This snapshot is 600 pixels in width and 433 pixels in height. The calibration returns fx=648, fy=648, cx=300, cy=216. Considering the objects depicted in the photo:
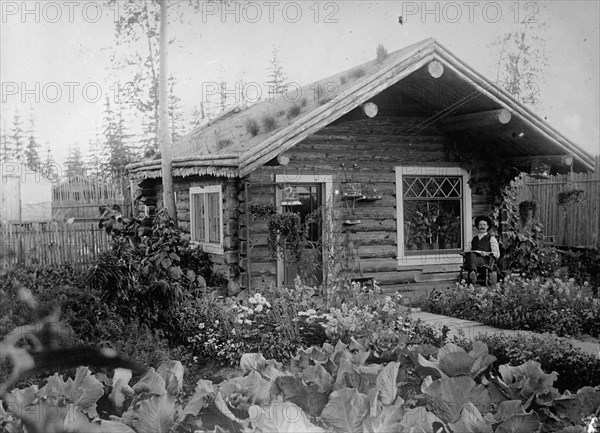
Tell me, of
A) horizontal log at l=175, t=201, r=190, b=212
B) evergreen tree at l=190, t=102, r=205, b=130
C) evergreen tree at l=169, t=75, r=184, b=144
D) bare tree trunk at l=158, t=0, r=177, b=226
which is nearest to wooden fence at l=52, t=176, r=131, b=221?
horizontal log at l=175, t=201, r=190, b=212

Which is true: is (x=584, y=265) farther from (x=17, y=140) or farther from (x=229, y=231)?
(x=17, y=140)

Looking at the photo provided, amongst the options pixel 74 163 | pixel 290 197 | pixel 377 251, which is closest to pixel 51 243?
pixel 74 163

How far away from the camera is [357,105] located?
880 centimetres

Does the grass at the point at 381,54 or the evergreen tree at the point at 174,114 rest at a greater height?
the grass at the point at 381,54

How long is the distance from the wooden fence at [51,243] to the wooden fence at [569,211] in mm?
8257

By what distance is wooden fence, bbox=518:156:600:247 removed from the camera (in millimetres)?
11500

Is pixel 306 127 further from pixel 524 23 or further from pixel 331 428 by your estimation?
pixel 331 428

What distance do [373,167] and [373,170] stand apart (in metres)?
0.05

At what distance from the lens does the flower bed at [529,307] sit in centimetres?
741

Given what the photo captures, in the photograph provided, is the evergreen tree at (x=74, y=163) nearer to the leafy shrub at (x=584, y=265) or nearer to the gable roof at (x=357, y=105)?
the gable roof at (x=357, y=105)

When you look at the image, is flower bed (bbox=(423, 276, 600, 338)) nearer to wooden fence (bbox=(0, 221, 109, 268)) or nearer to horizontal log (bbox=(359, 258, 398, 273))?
horizontal log (bbox=(359, 258, 398, 273))

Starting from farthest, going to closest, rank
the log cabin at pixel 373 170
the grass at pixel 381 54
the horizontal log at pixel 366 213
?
the horizontal log at pixel 366 213 < the grass at pixel 381 54 < the log cabin at pixel 373 170

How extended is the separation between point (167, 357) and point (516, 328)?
4105mm

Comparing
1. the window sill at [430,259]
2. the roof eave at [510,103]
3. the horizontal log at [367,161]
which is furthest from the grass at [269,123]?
the window sill at [430,259]
